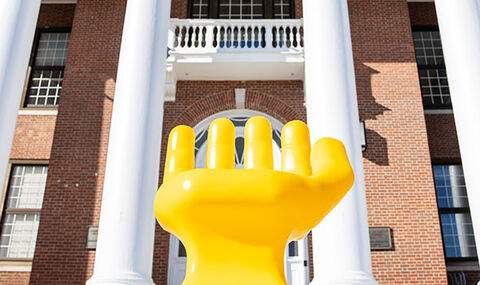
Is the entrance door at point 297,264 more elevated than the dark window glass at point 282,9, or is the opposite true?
the dark window glass at point 282,9

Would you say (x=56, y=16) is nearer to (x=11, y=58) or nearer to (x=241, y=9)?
(x=241, y=9)

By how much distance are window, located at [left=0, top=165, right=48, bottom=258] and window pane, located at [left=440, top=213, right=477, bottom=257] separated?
11009 millimetres

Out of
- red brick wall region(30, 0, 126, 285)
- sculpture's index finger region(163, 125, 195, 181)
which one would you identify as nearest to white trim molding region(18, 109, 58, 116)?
red brick wall region(30, 0, 126, 285)

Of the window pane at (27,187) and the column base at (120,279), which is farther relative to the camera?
the window pane at (27,187)

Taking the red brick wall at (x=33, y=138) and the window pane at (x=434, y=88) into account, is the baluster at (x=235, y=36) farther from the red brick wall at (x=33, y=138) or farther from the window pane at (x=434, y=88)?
the window pane at (x=434, y=88)

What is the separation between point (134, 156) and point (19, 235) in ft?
24.2

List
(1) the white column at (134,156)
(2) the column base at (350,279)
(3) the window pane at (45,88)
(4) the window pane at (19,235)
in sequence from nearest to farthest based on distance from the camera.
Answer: (2) the column base at (350,279), (1) the white column at (134,156), (4) the window pane at (19,235), (3) the window pane at (45,88)

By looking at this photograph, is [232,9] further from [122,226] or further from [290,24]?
[122,226]

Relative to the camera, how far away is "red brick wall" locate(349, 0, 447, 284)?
12.9m

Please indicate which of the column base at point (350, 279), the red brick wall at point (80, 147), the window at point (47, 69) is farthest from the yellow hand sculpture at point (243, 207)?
the window at point (47, 69)

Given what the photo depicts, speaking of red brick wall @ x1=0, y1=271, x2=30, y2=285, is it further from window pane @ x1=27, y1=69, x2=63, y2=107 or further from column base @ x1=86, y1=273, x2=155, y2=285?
column base @ x1=86, y1=273, x2=155, y2=285

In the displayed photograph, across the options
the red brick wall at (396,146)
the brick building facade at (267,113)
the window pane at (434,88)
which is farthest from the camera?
the window pane at (434,88)

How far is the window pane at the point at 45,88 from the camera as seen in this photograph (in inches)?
631

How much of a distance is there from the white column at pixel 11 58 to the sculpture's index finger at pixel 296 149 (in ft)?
22.8
